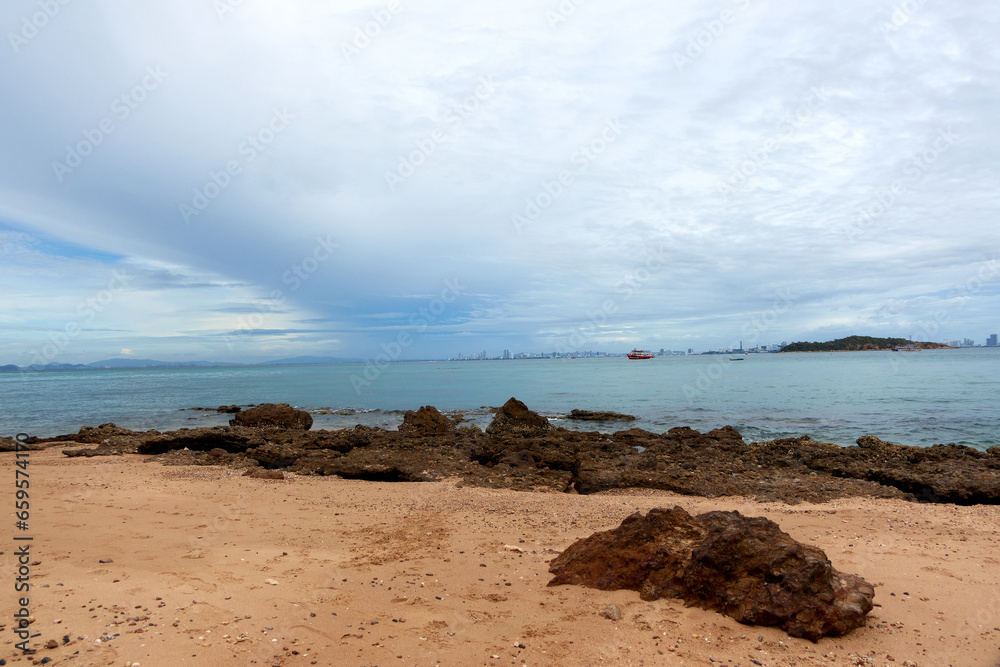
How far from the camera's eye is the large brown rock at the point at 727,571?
4.31 m

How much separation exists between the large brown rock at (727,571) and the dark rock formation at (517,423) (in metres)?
13.8

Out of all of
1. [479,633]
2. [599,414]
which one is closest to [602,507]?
[479,633]

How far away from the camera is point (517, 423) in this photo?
2275cm

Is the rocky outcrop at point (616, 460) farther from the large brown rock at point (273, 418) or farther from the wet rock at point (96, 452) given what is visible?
the large brown rock at point (273, 418)

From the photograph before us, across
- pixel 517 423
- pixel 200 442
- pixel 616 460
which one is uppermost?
pixel 200 442

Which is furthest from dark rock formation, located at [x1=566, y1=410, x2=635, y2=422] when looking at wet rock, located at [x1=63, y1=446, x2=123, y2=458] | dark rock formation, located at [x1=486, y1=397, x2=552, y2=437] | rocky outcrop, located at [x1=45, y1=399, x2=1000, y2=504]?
wet rock, located at [x1=63, y1=446, x2=123, y2=458]

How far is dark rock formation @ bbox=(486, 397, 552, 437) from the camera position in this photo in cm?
2017

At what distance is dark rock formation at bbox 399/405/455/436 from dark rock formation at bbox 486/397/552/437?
189cm

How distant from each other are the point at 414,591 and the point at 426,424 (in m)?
15.7

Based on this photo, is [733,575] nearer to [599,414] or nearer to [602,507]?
[602,507]

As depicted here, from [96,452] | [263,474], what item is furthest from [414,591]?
[96,452]

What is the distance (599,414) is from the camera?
27438 millimetres

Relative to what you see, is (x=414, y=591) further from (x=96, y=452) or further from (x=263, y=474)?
(x=96, y=452)

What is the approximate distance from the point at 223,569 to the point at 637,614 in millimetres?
4583
